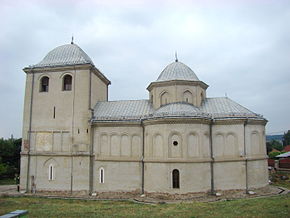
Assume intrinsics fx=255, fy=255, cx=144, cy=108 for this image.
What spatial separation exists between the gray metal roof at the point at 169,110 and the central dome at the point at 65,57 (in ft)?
16.8

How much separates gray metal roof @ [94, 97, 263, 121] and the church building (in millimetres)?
95

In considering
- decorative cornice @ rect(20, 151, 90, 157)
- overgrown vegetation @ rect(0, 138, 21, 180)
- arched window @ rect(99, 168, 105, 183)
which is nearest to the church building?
arched window @ rect(99, 168, 105, 183)

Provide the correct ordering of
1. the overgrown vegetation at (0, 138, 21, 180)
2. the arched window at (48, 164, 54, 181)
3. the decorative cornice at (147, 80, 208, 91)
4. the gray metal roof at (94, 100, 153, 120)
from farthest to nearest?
1. the overgrown vegetation at (0, 138, 21, 180)
2. the gray metal roof at (94, 100, 153, 120)
3. the decorative cornice at (147, 80, 208, 91)
4. the arched window at (48, 164, 54, 181)

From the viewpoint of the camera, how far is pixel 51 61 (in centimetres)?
2741

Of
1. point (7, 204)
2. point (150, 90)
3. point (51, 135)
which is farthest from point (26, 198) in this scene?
point (150, 90)

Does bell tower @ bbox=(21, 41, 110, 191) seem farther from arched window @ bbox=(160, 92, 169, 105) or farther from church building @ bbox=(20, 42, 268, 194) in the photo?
arched window @ bbox=(160, 92, 169, 105)

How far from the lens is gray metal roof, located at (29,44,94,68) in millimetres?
26694

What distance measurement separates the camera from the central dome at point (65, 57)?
87.6ft

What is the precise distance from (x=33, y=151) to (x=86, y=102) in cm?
743

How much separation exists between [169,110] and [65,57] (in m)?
12.8

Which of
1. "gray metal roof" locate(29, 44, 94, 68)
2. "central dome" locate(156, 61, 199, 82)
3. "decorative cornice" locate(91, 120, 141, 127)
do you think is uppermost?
"gray metal roof" locate(29, 44, 94, 68)

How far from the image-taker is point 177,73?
26.3 meters

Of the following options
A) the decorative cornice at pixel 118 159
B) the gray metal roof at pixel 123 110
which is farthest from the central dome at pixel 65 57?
the decorative cornice at pixel 118 159

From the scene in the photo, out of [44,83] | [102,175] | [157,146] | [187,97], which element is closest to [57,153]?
[102,175]
